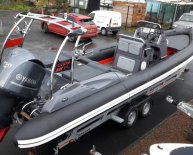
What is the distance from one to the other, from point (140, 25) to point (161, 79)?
2487 mm

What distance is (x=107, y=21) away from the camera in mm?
16094

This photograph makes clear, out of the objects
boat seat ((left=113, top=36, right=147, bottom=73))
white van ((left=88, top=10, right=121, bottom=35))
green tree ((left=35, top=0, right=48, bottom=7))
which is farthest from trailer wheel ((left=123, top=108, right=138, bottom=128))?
green tree ((left=35, top=0, right=48, bottom=7))

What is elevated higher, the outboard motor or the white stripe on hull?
the outboard motor

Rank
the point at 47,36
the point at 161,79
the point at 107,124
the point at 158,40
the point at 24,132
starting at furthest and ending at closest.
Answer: the point at 47,36, the point at 158,40, the point at 161,79, the point at 107,124, the point at 24,132

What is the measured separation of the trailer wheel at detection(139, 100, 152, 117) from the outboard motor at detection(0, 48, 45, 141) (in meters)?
3.02

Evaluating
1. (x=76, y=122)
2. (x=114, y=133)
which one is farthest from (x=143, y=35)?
(x=76, y=122)

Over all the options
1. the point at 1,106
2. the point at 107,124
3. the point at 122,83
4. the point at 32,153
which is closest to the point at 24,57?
the point at 1,106

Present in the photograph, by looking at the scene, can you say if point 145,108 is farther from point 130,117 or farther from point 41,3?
point 41,3

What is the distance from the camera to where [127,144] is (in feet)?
20.1

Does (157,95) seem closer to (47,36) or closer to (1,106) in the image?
(1,106)

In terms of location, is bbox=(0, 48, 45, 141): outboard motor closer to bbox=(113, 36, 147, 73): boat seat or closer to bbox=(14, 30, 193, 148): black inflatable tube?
bbox=(14, 30, 193, 148): black inflatable tube

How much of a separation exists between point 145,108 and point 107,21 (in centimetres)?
985

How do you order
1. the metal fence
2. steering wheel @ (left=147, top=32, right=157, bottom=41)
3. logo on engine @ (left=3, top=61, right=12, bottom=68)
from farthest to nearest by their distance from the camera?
the metal fence
steering wheel @ (left=147, top=32, right=157, bottom=41)
logo on engine @ (left=3, top=61, right=12, bottom=68)

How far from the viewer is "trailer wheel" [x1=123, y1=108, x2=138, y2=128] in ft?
21.0
